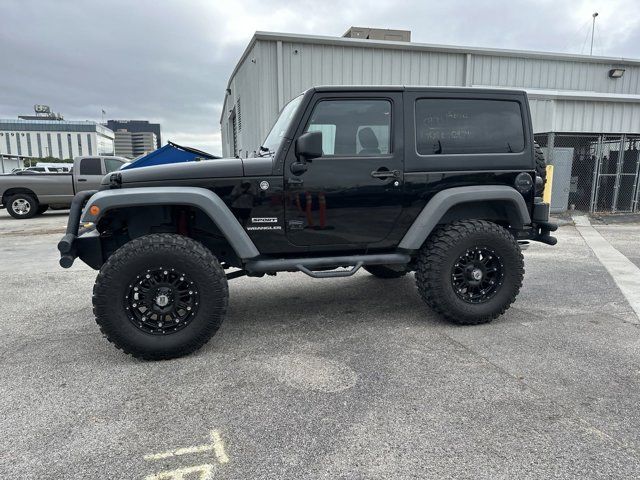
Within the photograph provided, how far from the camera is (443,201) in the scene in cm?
372

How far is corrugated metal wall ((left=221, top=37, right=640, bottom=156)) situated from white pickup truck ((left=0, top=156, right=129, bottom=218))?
15.0 feet

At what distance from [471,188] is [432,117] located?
0.70m

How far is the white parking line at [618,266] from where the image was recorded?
4.88 metres

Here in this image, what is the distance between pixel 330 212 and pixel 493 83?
1243 cm

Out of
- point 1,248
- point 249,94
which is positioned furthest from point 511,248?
point 249,94

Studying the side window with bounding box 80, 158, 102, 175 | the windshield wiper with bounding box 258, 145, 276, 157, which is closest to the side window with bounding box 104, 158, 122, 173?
the side window with bounding box 80, 158, 102, 175

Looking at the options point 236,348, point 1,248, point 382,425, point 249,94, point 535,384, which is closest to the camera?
point 382,425

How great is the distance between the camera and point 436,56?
42.1 ft

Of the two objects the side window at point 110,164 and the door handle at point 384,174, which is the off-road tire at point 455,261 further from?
the side window at point 110,164

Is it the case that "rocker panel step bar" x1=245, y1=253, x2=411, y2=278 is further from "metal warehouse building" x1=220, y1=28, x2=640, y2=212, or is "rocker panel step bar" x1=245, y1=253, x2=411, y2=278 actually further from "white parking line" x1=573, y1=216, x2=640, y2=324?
"metal warehouse building" x1=220, y1=28, x2=640, y2=212

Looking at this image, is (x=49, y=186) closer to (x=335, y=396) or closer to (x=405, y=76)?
(x=405, y=76)

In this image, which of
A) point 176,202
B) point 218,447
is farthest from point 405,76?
point 218,447

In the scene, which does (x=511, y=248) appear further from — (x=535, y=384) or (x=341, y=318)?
(x=341, y=318)

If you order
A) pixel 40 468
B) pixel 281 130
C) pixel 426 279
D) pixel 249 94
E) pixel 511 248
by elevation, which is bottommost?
pixel 40 468
